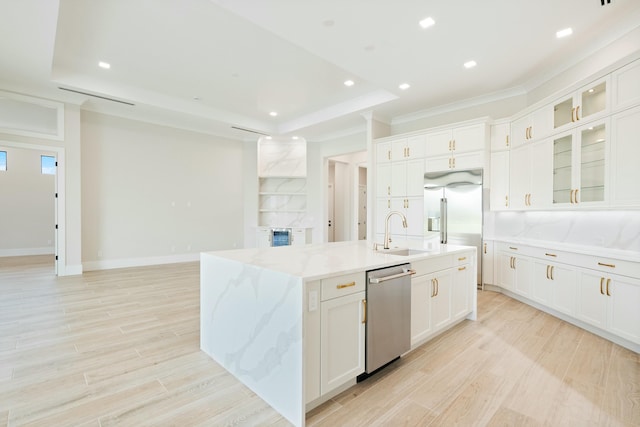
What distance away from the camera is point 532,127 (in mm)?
4000

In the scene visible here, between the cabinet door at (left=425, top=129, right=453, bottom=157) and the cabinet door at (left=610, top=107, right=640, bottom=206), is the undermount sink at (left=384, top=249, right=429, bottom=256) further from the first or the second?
the cabinet door at (left=425, top=129, right=453, bottom=157)

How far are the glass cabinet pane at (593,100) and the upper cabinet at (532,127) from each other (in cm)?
51

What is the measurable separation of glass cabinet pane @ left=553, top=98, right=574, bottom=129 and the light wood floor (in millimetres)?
2312

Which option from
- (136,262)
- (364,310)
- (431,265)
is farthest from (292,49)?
(136,262)

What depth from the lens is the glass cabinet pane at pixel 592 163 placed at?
3.00m

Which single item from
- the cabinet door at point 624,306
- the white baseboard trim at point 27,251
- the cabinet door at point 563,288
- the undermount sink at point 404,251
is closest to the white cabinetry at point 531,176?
the cabinet door at point 563,288

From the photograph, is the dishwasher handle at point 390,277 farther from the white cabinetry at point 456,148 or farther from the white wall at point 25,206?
the white wall at point 25,206

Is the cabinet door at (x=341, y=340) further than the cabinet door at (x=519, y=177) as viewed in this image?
No

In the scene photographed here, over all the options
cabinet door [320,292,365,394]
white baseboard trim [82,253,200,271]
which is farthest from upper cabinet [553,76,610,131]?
white baseboard trim [82,253,200,271]

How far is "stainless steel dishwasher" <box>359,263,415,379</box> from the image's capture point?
6.74 feet

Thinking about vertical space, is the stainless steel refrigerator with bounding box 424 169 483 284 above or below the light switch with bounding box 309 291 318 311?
above

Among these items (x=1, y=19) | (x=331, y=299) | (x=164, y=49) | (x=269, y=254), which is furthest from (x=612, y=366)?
(x=1, y=19)

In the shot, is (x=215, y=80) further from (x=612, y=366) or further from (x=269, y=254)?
(x=612, y=366)

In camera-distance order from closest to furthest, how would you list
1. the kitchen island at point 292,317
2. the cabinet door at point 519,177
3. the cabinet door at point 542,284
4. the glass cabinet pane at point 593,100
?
the kitchen island at point 292,317, the glass cabinet pane at point 593,100, the cabinet door at point 542,284, the cabinet door at point 519,177
